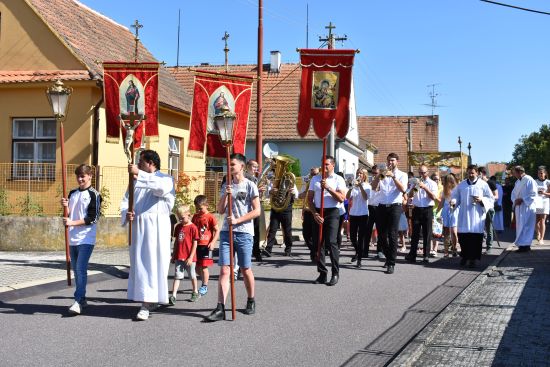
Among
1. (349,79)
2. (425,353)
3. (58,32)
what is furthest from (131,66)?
(425,353)

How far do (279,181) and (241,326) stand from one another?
25.9 ft

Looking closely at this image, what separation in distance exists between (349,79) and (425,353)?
6550mm

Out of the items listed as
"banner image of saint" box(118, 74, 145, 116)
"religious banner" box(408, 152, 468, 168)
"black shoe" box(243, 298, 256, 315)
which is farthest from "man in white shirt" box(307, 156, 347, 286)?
"religious banner" box(408, 152, 468, 168)

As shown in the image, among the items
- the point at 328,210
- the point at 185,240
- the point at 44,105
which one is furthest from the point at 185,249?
the point at 44,105

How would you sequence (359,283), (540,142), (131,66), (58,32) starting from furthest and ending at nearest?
1. (540,142)
2. (58,32)
3. (131,66)
4. (359,283)

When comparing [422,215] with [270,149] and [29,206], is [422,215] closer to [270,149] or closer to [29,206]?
[29,206]

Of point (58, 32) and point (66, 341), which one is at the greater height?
point (58, 32)

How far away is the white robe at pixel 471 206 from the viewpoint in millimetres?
12773

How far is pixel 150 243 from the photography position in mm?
7625

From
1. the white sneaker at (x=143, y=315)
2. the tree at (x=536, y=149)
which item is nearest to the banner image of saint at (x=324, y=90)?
the white sneaker at (x=143, y=315)

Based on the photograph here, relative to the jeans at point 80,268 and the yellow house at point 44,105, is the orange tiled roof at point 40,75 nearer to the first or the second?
the yellow house at point 44,105

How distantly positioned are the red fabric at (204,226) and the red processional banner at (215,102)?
4.45 m

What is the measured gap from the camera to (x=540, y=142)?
7925cm

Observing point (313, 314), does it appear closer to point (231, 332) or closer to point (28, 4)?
point (231, 332)
